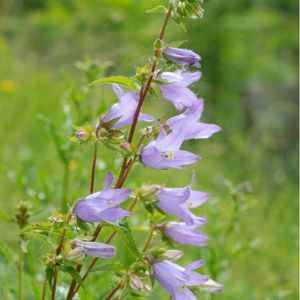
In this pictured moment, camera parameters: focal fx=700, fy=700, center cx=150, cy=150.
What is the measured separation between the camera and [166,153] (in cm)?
130

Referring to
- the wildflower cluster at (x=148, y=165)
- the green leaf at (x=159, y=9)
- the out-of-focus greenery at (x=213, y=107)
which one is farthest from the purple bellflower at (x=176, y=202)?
the out-of-focus greenery at (x=213, y=107)

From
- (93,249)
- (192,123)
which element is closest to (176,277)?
(93,249)

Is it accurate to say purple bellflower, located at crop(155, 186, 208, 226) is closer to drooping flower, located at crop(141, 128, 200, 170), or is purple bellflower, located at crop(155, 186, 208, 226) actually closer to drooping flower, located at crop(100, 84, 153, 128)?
drooping flower, located at crop(141, 128, 200, 170)

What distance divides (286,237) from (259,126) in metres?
3.11

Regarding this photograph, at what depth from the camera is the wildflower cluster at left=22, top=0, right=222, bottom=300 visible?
1.25m

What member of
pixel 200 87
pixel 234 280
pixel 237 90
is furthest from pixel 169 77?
pixel 237 90

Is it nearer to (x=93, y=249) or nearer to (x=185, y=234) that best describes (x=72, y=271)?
(x=93, y=249)

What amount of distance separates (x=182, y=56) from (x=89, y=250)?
391mm

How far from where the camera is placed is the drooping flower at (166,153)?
4.21 feet

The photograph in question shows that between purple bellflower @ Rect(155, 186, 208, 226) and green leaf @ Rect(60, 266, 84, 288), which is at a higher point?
purple bellflower @ Rect(155, 186, 208, 226)

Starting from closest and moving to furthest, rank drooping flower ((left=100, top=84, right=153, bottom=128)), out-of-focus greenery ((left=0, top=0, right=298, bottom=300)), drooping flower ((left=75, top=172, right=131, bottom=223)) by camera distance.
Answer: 1. drooping flower ((left=75, top=172, right=131, bottom=223))
2. drooping flower ((left=100, top=84, right=153, bottom=128))
3. out-of-focus greenery ((left=0, top=0, right=298, bottom=300))

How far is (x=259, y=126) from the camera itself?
6.95 meters

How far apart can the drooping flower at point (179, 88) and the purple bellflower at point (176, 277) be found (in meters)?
0.31

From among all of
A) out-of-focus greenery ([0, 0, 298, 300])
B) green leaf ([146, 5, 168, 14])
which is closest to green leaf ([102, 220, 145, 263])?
green leaf ([146, 5, 168, 14])
